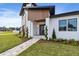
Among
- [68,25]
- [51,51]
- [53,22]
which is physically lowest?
[51,51]

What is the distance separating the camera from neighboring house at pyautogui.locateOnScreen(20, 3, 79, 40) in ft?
55.9

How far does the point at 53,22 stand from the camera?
63.5 feet

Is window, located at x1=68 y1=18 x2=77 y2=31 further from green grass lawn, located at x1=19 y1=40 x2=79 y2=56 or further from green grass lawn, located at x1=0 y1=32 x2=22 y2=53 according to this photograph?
green grass lawn, located at x1=0 y1=32 x2=22 y2=53

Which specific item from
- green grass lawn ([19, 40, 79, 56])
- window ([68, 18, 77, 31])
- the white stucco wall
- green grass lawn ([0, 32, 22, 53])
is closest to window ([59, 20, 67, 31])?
the white stucco wall

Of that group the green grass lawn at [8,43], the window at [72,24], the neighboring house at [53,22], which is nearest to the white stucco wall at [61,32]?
the neighboring house at [53,22]

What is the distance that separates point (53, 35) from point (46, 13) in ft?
17.0

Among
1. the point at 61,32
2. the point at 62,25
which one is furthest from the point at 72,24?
the point at 61,32

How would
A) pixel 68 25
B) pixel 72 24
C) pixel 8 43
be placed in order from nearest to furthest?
1. pixel 8 43
2. pixel 72 24
3. pixel 68 25

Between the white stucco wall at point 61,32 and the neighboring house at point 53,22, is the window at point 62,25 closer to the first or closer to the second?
the neighboring house at point 53,22

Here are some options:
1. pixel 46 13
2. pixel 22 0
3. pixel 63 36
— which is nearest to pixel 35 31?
pixel 46 13

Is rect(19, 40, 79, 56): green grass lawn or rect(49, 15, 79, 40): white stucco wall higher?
rect(49, 15, 79, 40): white stucco wall

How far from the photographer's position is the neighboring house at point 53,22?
17031 mm

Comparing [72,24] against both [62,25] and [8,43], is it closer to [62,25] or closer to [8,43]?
[62,25]

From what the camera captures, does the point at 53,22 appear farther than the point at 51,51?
Yes
